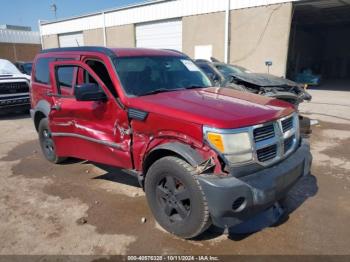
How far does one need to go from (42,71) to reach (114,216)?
127 inches

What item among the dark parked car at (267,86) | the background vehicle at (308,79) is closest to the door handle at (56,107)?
the dark parked car at (267,86)

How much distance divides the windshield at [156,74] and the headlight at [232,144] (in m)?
1.24

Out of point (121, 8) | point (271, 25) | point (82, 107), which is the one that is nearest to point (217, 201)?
point (82, 107)

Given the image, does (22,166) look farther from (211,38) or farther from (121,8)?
(121,8)

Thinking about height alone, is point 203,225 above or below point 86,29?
below

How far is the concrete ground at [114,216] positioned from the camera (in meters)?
3.18

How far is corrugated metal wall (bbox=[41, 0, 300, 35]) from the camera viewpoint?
1659cm

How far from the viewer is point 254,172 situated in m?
2.93

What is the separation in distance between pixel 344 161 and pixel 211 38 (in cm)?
1331

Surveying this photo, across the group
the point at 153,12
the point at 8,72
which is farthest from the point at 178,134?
the point at 153,12

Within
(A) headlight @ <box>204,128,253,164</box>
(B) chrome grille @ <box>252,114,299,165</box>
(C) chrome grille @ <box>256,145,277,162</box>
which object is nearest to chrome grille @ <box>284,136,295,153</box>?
(B) chrome grille @ <box>252,114,299,165</box>

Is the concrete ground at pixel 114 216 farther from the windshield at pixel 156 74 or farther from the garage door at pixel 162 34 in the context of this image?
the garage door at pixel 162 34

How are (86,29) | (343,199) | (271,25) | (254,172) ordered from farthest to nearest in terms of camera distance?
(86,29)
(271,25)
(343,199)
(254,172)

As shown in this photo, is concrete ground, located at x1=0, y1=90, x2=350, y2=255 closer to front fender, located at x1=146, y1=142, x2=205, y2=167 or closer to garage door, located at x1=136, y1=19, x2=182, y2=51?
front fender, located at x1=146, y1=142, x2=205, y2=167
